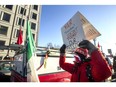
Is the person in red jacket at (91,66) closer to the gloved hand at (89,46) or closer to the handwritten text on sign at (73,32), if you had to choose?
the gloved hand at (89,46)

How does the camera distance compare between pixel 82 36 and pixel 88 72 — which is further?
pixel 82 36

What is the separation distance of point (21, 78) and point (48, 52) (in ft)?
2.49

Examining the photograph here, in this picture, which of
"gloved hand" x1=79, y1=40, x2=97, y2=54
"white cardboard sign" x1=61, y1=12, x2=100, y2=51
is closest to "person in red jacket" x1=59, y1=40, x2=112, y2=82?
"gloved hand" x1=79, y1=40, x2=97, y2=54

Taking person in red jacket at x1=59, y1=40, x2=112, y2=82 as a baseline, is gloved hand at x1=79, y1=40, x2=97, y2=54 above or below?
above

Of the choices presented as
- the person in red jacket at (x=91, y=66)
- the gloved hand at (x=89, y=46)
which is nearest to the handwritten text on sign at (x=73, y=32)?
the person in red jacket at (x=91, y=66)

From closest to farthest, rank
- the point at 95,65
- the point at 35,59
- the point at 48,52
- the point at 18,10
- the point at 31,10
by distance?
the point at 95,65 < the point at 35,59 < the point at 48,52 < the point at 18,10 < the point at 31,10

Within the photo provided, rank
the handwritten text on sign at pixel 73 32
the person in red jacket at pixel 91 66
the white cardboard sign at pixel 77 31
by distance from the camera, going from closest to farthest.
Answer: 1. the person in red jacket at pixel 91 66
2. the white cardboard sign at pixel 77 31
3. the handwritten text on sign at pixel 73 32

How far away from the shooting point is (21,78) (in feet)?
9.21

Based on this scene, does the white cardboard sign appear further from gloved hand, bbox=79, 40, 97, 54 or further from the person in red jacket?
gloved hand, bbox=79, 40, 97, 54

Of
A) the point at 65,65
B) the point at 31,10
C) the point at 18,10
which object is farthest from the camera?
the point at 31,10

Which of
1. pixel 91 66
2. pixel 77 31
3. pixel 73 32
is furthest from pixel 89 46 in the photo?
pixel 73 32

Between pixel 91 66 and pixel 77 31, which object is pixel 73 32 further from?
pixel 91 66
